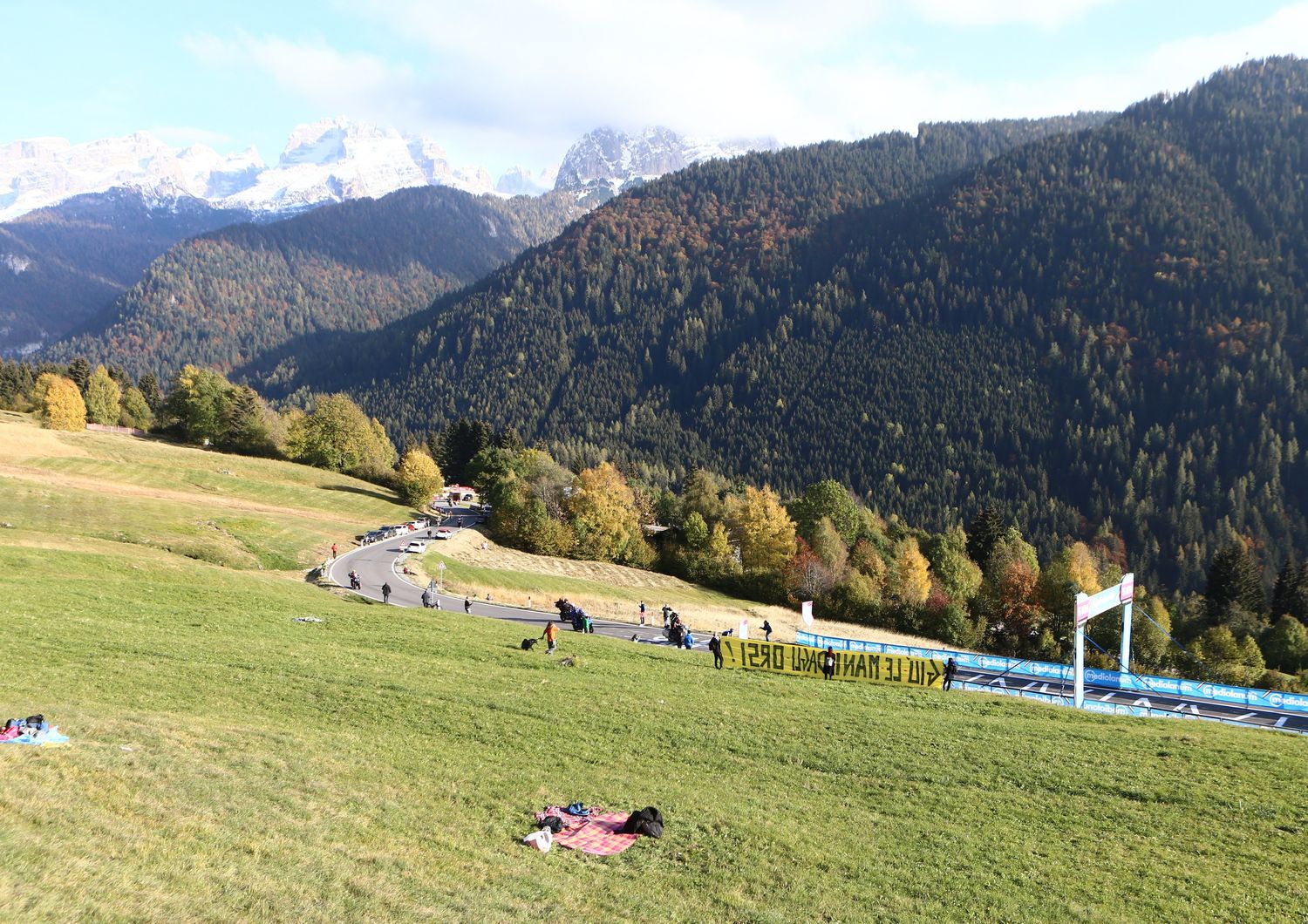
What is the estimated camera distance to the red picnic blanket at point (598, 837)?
14.8 meters

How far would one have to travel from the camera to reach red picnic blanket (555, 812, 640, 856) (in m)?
14.8

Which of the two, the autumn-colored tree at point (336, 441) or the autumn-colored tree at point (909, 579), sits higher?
the autumn-colored tree at point (336, 441)

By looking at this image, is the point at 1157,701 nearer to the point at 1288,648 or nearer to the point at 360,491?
the point at 1288,648

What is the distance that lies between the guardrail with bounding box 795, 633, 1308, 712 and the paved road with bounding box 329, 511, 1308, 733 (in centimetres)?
74

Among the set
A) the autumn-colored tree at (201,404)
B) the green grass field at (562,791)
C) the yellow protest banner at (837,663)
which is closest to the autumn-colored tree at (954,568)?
the yellow protest banner at (837,663)

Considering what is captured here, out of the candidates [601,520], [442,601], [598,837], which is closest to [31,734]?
[598,837]

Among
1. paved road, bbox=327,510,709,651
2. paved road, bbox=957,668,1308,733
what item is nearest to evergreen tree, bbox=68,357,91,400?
paved road, bbox=327,510,709,651

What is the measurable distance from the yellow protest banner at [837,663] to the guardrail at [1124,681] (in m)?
8.22

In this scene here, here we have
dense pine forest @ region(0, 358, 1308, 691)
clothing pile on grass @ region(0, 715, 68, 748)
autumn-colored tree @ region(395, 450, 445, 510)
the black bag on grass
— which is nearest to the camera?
the black bag on grass

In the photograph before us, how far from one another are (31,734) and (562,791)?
10.6 meters

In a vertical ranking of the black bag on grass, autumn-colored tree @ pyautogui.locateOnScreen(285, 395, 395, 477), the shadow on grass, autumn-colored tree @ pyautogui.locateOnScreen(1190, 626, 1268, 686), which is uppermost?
autumn-colored tree @ pyautogui.locateOnScreen(285, 395, 395, 477)

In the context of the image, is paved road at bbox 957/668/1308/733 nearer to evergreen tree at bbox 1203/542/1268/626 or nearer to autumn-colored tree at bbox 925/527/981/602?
autumn-colored tree at bbox 925/527/981/602

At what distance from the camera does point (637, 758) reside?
20.5 metres

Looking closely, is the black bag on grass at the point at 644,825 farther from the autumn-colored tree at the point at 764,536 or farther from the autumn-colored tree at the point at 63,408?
the autumn-colored tree at the point at 63,408
